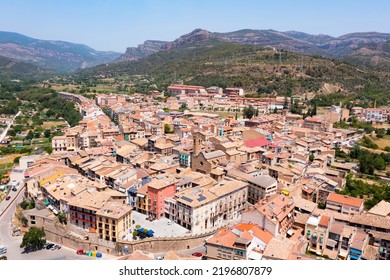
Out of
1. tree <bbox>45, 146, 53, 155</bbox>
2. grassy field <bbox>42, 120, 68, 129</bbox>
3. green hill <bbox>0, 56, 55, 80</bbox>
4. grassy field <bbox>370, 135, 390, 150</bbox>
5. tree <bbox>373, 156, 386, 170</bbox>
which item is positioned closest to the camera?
tree <bbox>373, 156, 386, 170</bbox>

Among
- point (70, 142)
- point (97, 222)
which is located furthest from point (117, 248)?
point (70, 142)

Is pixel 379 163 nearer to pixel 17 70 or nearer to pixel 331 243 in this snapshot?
pixel 331 243

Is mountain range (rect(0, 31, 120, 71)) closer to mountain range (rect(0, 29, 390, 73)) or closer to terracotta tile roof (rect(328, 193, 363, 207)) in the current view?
mountain range (rect(0, 29, 390, 73))

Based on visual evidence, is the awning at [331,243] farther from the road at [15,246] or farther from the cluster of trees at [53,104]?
the cluster of trees at [53,104]

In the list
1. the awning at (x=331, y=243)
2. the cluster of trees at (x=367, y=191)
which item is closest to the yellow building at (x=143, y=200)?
the awning at (x=331, y=243)

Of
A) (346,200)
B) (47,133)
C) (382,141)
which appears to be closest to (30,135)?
(47,133)

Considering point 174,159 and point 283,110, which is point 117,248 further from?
point 283,110

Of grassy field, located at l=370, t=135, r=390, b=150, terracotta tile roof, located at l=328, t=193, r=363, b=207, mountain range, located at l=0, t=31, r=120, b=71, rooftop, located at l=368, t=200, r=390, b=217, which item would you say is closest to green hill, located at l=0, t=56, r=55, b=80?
mountain range, located at l=0, t=31, r=120, b=71
